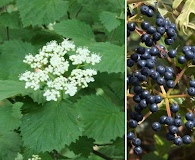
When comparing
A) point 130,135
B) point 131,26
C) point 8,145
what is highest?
point 131,26

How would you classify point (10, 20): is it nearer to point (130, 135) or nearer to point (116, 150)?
point (116, 150)

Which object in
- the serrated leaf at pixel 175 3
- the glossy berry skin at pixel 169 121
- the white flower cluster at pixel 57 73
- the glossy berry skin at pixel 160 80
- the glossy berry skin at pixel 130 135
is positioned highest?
the serrated leaf at pixel 175 3

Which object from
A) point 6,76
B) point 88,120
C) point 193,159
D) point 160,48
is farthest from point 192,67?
point 193,159

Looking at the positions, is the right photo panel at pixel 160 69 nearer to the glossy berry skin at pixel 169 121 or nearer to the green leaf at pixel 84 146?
the glossy berry skin at pixel 169 121

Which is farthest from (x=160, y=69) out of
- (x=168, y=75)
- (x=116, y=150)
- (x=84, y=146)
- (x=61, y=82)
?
(x=116, y=150)

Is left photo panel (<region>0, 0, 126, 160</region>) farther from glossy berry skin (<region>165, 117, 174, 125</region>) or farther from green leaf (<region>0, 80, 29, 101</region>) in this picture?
glossy berry skin (<region>165, 117, 174, 125</region>)

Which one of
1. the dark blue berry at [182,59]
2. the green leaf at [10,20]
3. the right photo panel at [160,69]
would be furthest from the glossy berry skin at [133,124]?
the green leaf at [10,20]

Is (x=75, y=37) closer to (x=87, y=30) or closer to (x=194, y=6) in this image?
(x=87, y=30)
